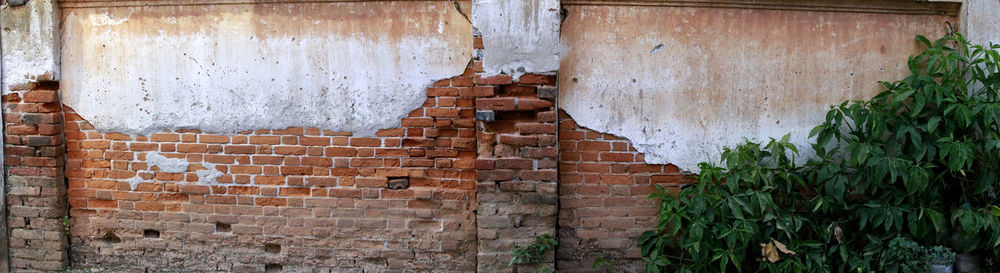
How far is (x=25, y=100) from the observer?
4098 millimetres

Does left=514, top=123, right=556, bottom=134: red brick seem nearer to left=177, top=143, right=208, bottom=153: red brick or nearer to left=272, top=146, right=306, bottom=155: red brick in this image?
left=272, top=146, right=306, bottom=155: red brick

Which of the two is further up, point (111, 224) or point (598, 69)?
point (598, 69)

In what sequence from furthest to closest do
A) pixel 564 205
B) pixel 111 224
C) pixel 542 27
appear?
pixel 111 224
pixel 564 205
pixel 542 27

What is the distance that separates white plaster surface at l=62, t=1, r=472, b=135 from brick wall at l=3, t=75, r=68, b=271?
19 centimetres

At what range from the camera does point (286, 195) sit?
13.1ft

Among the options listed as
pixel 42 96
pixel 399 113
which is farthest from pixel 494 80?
pixel 42 96

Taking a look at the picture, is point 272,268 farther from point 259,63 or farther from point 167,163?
point 259,63

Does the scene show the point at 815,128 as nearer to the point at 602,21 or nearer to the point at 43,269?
the point at 602,21

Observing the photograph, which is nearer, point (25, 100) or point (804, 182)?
point (804, 182)

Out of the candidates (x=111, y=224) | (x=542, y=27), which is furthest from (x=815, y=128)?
(x=111, y=224)

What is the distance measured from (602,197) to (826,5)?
1.80 m

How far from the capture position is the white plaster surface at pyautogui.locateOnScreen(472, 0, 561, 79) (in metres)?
3.62

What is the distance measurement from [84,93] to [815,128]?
4648 mm

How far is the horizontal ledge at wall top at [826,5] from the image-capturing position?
3750 millimetres
